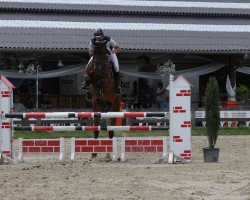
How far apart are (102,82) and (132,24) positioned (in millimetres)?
20470

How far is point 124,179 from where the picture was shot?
10.3 meters

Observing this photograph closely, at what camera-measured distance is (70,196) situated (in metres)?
8.64

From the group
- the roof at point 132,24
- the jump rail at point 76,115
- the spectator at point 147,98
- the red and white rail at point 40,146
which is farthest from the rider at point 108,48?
the spectator at point 147,98

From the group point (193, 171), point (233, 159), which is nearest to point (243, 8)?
point (233, 159)

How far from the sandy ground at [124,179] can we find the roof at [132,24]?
1681 centimetres

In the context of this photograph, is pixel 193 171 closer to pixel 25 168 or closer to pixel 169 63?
pixel 25 168

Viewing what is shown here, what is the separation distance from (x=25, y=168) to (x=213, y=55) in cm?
2204

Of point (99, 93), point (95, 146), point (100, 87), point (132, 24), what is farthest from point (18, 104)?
point (95, 146)

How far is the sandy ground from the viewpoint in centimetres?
880

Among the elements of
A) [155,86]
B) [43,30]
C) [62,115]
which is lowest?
[62,115]

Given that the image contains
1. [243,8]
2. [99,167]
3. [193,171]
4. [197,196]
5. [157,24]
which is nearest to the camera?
[197,196]

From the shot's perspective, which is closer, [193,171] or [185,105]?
[193,171]

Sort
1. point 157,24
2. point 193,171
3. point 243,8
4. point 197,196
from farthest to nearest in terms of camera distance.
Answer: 1. point 243,8
2. point 157,24
3. point 193,171
4. point 197,196

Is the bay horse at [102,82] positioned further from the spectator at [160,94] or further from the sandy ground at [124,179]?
the spectator at [160,94]
